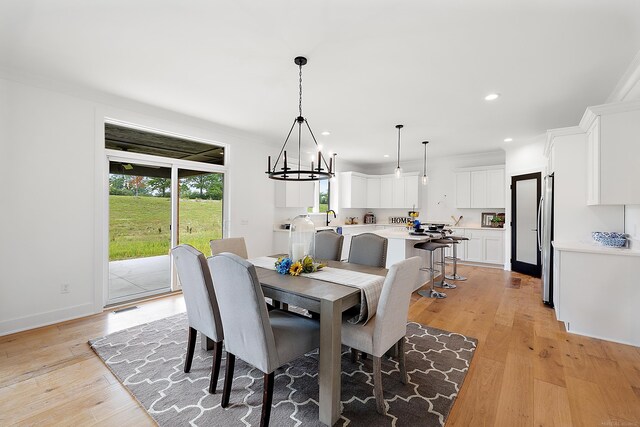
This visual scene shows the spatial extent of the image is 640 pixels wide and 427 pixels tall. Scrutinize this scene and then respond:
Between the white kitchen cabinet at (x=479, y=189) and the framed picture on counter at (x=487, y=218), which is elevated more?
the white kitchen cabinet at (x=479, y=189)

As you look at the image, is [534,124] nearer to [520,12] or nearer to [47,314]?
[520,12]

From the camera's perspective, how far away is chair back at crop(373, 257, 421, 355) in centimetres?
178

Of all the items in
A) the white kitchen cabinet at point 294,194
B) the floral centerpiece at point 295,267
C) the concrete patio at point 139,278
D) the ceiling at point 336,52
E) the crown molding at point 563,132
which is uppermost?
the ceiling at point 336,52

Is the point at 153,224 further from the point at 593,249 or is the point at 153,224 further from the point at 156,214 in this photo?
the point at 593,249

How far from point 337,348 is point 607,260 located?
2.93 m

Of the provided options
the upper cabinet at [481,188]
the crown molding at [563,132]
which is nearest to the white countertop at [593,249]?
the crown molding at [563,132]

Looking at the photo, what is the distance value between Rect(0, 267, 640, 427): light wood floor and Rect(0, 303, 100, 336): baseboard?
11cm

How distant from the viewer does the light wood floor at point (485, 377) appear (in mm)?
1795

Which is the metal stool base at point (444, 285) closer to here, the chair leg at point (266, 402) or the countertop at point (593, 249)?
the countertop at point (593, 249)

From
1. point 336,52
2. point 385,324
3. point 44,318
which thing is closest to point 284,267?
point 385,324

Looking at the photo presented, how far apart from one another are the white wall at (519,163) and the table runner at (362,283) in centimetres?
460

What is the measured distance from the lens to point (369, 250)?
3010mm

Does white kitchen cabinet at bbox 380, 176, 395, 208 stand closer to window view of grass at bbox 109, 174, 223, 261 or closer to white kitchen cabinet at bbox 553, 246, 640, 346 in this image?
window view of grass at bbox 109, 174, 223, 261

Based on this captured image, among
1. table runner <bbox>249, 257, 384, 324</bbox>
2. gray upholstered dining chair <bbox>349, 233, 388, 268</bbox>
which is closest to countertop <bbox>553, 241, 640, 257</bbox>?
gray upholstered dining chair <bbox>349, 233, 388, 268</bbox>
